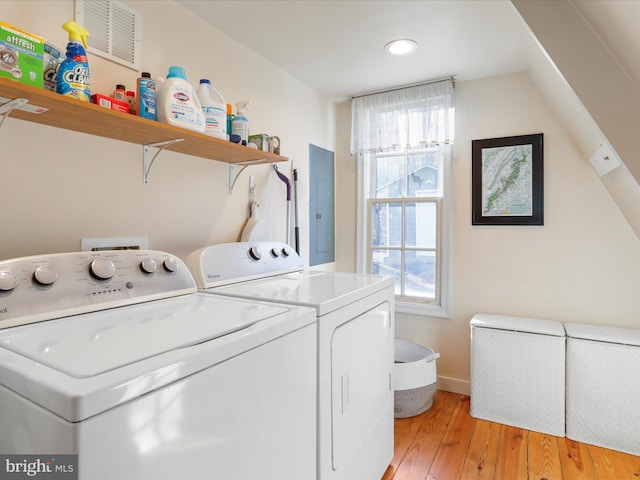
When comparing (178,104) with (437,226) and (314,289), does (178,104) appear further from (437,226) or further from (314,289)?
(437,226)

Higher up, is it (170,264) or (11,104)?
(11,104)

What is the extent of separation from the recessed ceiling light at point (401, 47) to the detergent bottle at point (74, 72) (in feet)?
5.26

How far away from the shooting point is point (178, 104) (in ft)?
4.69

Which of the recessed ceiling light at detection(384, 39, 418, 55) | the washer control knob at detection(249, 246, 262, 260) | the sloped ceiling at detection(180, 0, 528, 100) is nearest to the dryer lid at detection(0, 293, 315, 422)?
the washer control knob at detection(249, 246, 262, 260)

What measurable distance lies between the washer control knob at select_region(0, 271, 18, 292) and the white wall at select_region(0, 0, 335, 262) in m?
0.32

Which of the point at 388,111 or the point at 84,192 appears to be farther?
the point at 388,111

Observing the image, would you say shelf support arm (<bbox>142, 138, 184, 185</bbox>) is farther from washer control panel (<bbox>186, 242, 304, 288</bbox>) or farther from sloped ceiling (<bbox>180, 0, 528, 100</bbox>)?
sloped ceiling (<bbox>180, 0, 528, 100</bbox>)

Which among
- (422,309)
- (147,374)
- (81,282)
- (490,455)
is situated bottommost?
(490,455)

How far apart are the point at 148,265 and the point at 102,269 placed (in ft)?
0.51

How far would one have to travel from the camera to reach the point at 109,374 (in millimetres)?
650

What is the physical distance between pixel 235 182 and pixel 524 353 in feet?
6.68


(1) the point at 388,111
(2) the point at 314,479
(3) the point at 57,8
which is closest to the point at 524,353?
(2) the point at 314,479

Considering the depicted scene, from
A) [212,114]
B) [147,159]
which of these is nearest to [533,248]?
[212,114]

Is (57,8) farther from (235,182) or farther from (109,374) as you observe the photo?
(109,374)
